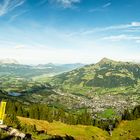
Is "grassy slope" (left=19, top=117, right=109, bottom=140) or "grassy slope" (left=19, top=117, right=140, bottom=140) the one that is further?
"grassy slope" (left=19, top=117, right=140, bottom=140)

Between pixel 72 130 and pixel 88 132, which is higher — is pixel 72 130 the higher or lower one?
the higher one

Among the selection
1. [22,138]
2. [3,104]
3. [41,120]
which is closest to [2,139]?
[22,138]

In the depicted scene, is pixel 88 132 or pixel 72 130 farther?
pixel 88 132

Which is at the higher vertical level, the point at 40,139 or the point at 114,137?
the point at 40,139

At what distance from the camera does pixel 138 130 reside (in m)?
189

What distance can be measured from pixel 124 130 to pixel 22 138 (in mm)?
112279

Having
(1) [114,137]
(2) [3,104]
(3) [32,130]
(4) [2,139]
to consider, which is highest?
(2) [3,104]

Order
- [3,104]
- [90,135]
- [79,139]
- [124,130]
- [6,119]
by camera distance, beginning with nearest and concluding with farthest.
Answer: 1. [3,104]
2. [6,119]
3. [79,139]
4. [90,135]
5. [124,130]

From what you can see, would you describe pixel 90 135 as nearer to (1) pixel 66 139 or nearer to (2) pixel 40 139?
(1) pixel 66 139

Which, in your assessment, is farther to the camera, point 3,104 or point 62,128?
point 62,128

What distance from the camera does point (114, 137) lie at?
185000 mm

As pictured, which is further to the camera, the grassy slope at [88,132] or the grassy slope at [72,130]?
the grassy slope at [88,132]

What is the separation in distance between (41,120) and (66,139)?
62397 millimetres

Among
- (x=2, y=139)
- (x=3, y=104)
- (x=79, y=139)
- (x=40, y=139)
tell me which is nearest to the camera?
(x=3, y=104)
